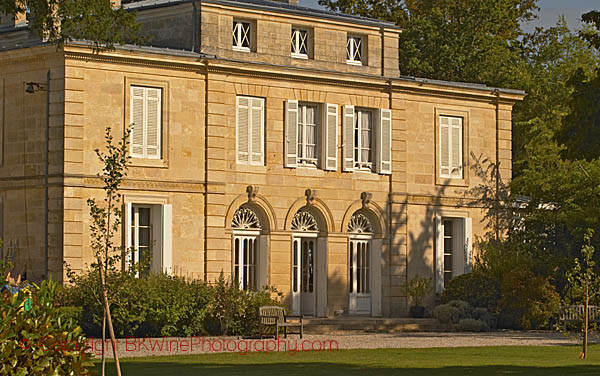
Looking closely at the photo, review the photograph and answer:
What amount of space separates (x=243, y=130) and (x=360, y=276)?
5486mm

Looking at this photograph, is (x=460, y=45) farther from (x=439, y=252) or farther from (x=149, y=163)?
(x=149, y=163)

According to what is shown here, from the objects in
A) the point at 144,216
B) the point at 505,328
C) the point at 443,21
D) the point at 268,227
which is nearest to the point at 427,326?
the point at 505,328

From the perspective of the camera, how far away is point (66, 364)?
11.3m

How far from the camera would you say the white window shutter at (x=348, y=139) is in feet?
114

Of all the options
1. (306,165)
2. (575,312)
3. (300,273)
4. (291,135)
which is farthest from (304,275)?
(575,312)

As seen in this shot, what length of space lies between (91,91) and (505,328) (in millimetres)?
12630

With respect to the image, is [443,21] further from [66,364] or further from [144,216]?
[66,364]

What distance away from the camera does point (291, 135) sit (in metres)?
33.7

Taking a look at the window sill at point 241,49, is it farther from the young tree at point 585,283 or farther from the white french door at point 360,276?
the young tree at point 585,283

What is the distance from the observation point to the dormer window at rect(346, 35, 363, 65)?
3544cm

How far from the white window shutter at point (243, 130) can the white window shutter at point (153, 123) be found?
7.66 feet

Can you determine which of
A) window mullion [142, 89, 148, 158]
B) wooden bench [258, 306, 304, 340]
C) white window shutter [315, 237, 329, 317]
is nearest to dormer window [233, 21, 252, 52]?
window mullion [142, 89, 148, 158]

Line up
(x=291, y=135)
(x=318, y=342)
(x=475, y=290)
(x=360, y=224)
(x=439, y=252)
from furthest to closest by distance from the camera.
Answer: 1. (x=439, y=252)
2. (x=360, y=224)
3. (x=475, y=290)
4. (x=291, y=135)
5. (x=318, y=342)

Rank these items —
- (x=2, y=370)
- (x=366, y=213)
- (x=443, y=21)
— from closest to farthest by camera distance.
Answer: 1. (x=2, y=370)
2. (x=366, y=213)
3. (x=443, y=21)
